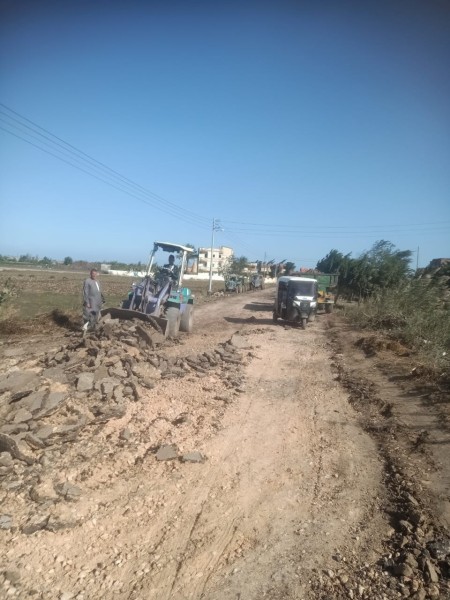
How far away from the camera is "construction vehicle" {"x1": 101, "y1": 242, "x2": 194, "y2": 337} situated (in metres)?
9.82

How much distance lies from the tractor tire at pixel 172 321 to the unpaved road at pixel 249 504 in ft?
11.9

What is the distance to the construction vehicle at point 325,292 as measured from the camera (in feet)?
65.1

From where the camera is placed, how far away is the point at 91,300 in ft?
31.3

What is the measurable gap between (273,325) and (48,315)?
8.87 metres

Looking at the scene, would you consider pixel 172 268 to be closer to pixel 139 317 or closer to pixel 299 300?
pixel 139 317

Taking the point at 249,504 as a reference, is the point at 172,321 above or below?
above

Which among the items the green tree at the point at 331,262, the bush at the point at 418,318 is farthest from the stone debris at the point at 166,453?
the green tree at the point at 331,262

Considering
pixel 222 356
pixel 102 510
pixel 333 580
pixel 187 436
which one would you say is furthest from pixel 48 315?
pixel 333 580

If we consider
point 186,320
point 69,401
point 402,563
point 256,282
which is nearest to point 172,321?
point 186,320

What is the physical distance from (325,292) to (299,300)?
5.71m

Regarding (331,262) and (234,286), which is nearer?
(331,262)

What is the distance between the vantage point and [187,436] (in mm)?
5055

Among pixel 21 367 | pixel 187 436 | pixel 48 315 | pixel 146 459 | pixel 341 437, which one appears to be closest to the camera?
pixel 146 459

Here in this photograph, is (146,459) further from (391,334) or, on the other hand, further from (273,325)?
(273,325)
